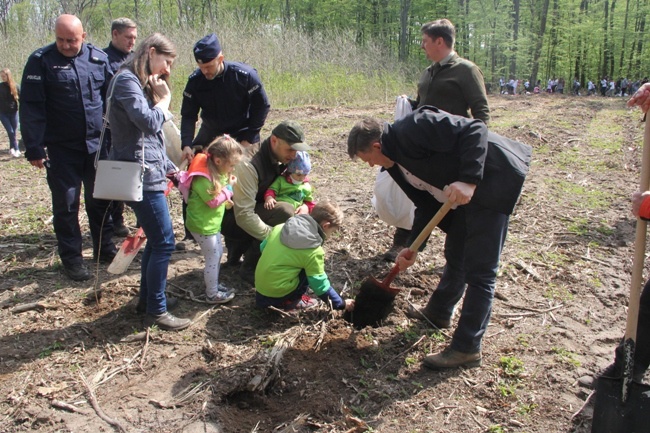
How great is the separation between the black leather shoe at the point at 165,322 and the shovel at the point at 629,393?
9.03 feet

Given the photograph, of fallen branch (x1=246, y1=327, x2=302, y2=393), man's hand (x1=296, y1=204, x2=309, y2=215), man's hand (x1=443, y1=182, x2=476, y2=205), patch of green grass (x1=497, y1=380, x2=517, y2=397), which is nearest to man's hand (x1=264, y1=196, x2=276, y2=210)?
man's hand (x1=296, y1=204, x2=309, y2=215)

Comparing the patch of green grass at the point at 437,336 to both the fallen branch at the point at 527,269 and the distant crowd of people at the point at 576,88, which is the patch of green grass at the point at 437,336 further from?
the distant crowd of people at the point at 576,88

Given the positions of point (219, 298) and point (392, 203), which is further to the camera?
point (392, 203)

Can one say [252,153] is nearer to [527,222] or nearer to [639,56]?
[527,222]

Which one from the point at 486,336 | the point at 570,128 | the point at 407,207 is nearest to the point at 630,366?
the point at 486,336

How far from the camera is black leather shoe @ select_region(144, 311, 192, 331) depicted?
3.82 meters

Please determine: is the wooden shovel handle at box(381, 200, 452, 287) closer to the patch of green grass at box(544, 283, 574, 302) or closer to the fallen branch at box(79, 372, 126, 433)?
the patch of green grass at box(544, 283, 574, 302)

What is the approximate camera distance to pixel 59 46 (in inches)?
171

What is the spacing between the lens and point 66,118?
4.46 metres

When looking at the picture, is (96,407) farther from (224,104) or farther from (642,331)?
(642,331)

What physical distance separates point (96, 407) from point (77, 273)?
1.89m

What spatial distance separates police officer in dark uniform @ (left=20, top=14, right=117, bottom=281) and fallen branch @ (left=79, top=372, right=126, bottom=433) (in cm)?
159

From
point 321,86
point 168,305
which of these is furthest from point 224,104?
point 321,86

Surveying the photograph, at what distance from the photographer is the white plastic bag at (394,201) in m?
4.79
